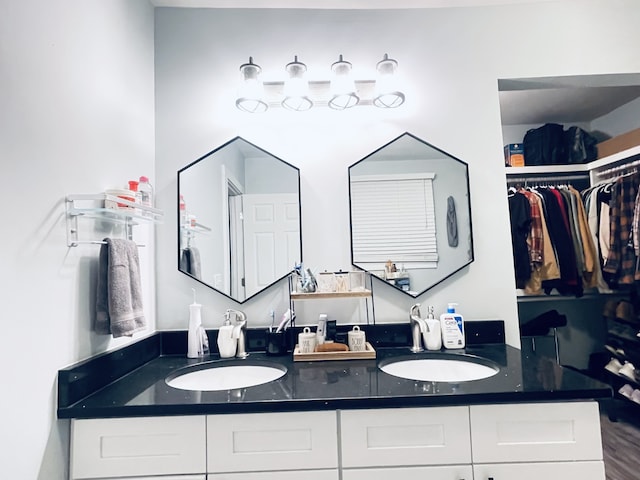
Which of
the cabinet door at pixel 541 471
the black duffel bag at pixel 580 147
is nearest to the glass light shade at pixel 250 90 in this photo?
the cabinet door at pixel 541 471

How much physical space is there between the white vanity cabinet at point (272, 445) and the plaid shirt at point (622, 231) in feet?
7.39

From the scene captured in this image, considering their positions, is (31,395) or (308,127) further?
(308,127)

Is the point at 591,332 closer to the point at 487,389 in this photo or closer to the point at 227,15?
the point at 487,389

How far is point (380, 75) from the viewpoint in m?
1.63

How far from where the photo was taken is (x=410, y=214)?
168 centimetres

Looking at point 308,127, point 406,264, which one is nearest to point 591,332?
point 406,264

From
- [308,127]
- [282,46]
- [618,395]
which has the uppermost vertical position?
[282,46]

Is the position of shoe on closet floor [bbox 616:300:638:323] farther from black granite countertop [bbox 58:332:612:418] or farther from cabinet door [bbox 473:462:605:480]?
cabinet door [bbox 473:462:605:480]

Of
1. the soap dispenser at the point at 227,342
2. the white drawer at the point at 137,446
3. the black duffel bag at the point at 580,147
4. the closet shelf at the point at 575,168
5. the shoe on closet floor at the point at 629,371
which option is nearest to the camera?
the white drawer at the point at 137,446

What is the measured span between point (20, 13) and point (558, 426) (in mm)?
1795

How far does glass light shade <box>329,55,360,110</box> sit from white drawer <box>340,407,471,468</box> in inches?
49.7

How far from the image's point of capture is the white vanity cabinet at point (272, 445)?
100cm

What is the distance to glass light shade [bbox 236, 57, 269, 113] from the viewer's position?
1589 mm

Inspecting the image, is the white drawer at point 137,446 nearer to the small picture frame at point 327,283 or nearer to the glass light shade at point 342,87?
the small picture frame at point 327,283
